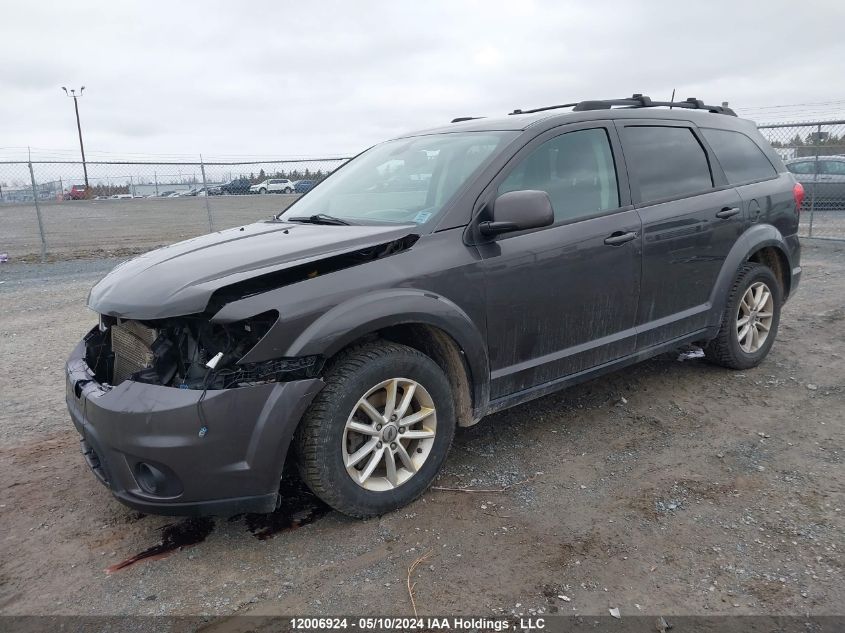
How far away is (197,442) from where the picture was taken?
2.62 m

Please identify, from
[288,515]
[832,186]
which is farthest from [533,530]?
[832,186]

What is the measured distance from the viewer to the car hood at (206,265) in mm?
2766

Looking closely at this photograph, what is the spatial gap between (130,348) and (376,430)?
124cm

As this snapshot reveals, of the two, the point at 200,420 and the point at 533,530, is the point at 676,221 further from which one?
the point at 200,420

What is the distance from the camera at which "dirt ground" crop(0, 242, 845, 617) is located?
2566mm

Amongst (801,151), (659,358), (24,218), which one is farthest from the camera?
(24,218)

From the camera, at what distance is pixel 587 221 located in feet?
12.3

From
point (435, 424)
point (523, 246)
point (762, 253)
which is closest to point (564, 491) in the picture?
point (435, 424)

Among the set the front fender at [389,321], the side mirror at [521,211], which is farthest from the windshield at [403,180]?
the front fender at [389,321]

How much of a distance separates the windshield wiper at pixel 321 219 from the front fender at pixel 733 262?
2.59m

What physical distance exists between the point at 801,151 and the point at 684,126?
33.5ft

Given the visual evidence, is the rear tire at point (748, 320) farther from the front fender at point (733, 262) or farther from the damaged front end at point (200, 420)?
the damaged front end at point (200, 420)

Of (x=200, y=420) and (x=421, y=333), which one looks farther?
(x=421, y=333)

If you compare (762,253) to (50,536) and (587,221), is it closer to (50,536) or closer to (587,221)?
(587,221)
